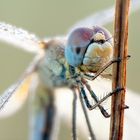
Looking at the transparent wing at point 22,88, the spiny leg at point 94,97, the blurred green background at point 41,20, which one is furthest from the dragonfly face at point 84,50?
the blurred green background at point 41,20

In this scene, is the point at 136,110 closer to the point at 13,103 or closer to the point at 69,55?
the point at 13,103

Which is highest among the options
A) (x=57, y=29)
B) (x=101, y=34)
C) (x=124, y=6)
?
(x=57, y=29)

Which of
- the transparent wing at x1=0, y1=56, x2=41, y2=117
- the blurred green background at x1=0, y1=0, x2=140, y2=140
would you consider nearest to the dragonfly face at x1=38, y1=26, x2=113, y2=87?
the transparent wing at x1=0, y1=56, x2=41, y2=117

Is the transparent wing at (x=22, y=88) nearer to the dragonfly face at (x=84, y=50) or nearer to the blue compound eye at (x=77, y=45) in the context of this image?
the dragonfly face at (x=84, y=50)

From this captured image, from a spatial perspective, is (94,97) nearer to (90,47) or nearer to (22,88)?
(90,47)

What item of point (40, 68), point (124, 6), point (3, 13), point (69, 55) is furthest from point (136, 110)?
point (3, 13)
